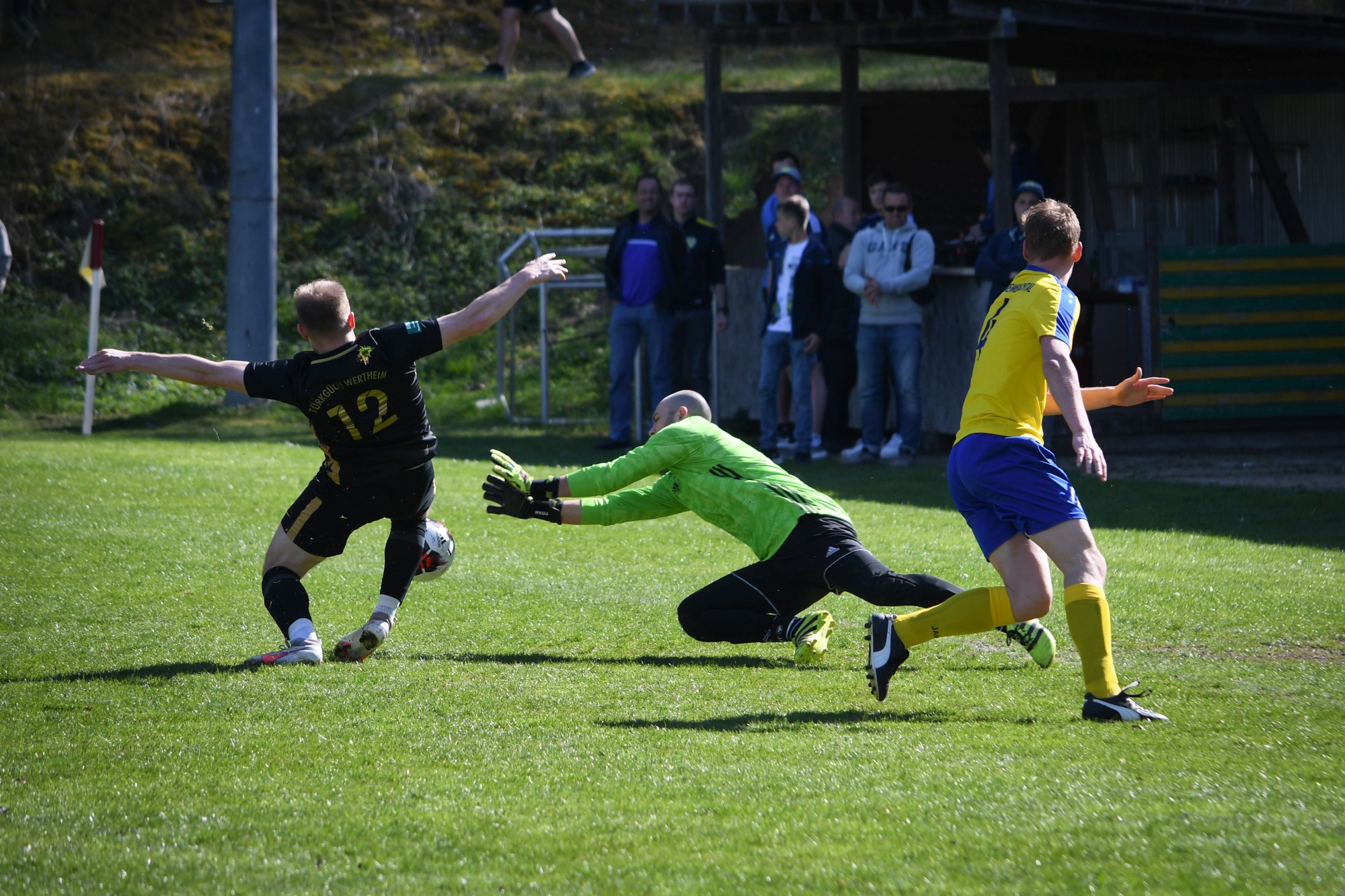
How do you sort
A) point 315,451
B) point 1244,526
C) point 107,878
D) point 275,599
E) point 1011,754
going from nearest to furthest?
point 107,878, point 1011,754, point 275,599, point 1244,526, point 315,451

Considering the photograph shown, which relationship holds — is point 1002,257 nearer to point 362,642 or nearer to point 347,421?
point 347,421

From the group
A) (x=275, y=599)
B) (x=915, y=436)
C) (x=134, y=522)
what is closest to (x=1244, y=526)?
(x=915, y=436)

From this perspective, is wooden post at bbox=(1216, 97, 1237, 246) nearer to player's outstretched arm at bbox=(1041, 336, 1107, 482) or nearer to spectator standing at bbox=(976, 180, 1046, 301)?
spectator standing at bbox=(976, 180, 1046, 301)

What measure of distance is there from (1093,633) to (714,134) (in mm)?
10648

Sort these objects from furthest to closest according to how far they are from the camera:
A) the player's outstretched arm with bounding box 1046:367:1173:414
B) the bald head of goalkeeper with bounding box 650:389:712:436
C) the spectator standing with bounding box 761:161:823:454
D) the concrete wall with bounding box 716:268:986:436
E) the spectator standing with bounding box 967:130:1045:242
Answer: the spectator standing with bounding box 967:130:1045:242
the concrete wall with bounding box 716:268:986:436
the spectator standing with bounding box 761:161:823:454
the bald head of goalkeeper with bounding box 650:389:712:436
the player's outstretched arm with bounding box 1046:367:1173:414

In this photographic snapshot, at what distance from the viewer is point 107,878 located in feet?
11.2

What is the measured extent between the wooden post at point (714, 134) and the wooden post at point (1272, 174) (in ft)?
16.6

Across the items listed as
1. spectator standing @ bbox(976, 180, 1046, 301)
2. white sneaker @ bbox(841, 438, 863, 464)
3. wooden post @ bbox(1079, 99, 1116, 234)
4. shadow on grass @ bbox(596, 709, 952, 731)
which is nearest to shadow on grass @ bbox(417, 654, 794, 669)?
shadow on grass @ bbox(596, 709, 952, 731)

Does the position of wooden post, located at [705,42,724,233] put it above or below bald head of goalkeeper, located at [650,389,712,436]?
above

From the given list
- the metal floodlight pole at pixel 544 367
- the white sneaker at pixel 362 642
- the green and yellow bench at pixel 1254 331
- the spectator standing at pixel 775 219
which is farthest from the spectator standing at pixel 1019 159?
the white sneaker at pixel 362 642

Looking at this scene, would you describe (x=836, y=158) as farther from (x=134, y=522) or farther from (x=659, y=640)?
(x=659, y=640)

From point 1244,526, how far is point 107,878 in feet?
24.6

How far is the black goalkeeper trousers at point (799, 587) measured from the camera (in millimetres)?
5703

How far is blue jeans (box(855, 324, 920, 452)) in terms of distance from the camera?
12.1 metres
